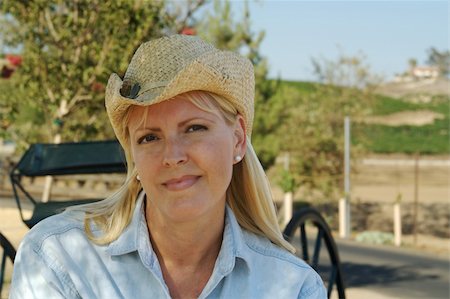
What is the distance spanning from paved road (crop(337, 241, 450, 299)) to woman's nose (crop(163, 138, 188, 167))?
17.9 ft

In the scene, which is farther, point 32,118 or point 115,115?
point 32,118

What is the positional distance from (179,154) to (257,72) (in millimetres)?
13557

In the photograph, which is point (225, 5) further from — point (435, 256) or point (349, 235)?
point (435, 256)

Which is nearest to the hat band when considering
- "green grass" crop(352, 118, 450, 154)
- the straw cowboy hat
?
the straw cowboy hat

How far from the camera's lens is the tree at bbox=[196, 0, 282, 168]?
49.5ft

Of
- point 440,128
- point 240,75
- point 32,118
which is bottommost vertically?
point 440,128

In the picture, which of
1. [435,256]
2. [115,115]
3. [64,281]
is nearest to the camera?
[64,281]

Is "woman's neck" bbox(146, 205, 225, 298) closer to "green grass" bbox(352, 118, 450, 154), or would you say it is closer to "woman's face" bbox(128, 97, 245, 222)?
"woman's face" bbox(128, 97, 245, 222)

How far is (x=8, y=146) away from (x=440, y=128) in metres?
21.6

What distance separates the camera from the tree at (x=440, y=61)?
89950 mm

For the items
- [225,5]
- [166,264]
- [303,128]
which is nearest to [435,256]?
[303,128]

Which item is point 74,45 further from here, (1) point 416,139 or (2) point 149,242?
(1) point 416,139

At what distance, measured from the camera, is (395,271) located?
8930 mm

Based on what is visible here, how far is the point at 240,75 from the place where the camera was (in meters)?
2.09
